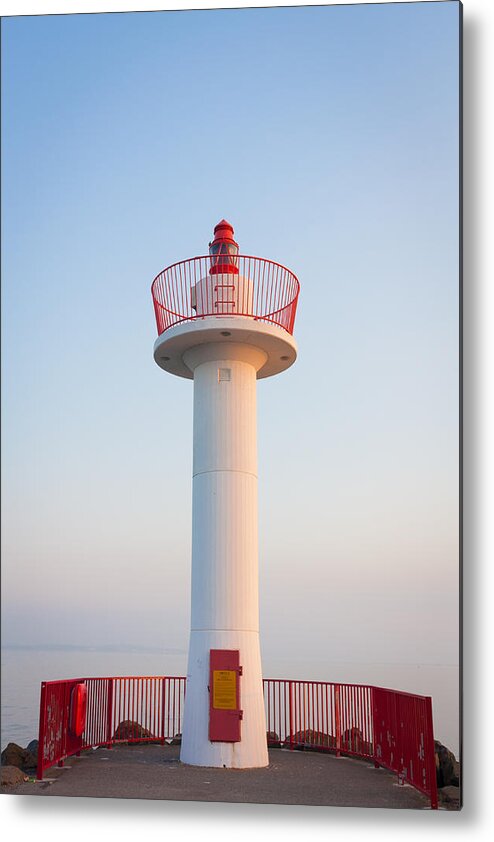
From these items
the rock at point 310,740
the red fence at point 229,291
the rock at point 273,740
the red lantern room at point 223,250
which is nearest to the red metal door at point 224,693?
the rock at point 310,740

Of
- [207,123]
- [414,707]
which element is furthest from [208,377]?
[414,707]

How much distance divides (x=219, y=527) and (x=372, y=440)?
188 centimetres

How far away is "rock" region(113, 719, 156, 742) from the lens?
11945mm

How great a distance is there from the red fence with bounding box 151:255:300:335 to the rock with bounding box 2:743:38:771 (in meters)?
4.62

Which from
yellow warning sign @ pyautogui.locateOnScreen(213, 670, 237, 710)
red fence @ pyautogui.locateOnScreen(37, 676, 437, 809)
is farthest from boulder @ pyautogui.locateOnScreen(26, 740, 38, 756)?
yellow warning sign @ pyautogui.locateOnScreen(213, 670, 237, 710)

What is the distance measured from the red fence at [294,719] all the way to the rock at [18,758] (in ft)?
0.68

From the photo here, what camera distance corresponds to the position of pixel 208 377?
35.2ft

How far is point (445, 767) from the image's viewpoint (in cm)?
826

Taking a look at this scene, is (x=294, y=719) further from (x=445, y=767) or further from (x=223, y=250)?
(x=223, y=250)

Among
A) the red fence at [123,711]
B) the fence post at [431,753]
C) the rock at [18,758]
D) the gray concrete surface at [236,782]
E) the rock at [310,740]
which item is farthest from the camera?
the rock at [310,740]

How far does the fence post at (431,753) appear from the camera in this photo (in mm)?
8078

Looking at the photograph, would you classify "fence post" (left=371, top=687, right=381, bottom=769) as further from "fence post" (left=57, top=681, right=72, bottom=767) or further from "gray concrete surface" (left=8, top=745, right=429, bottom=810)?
"fence post" (left=57, top=681, right=72, bottom=767)

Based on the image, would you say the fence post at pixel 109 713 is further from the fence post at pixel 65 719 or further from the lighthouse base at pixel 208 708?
the lighthouse base at pixel 208 708

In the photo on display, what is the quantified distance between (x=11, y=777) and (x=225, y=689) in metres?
2.24
